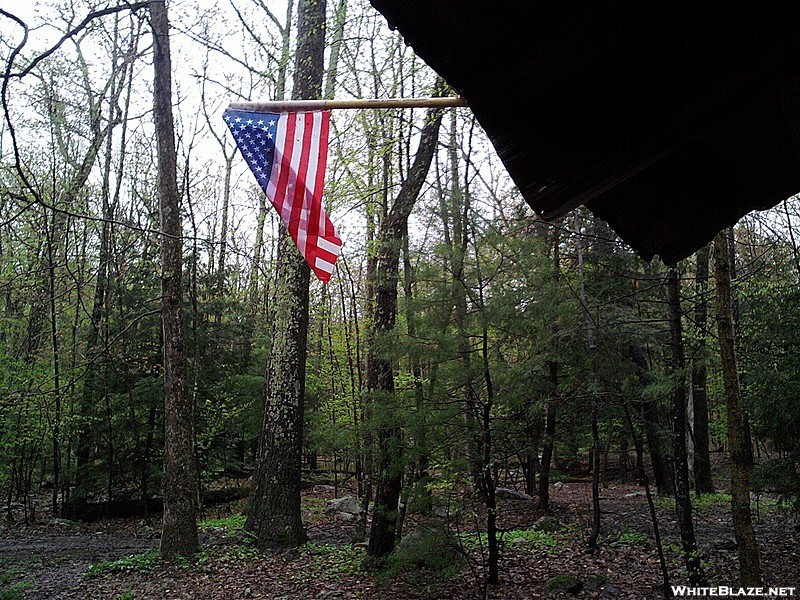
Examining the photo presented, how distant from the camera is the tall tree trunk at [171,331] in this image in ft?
31.0

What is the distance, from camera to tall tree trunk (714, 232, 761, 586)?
5758 mm

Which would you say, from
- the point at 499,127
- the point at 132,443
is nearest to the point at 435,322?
the point at 499,127

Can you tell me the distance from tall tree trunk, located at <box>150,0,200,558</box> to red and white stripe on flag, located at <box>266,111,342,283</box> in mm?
5364

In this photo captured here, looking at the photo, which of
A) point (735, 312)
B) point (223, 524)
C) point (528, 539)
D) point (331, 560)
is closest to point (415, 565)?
point (331, 560)

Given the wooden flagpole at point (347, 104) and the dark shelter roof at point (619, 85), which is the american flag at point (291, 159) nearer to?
the wooden flagpole at point (347, 104)

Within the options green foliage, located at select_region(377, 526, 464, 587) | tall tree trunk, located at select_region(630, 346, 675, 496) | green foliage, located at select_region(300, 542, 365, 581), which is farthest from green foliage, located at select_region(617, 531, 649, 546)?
green foliage, located at select_region(300, 542, 365, 581)

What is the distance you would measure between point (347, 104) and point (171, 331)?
7516 millimetres

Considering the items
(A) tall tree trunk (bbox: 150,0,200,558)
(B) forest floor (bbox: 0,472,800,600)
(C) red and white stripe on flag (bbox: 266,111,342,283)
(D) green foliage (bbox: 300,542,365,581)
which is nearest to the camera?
(C) red and white stripe on flag (bbox: 266,111,342,283)

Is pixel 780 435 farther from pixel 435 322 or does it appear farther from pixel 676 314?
pixel 435 322

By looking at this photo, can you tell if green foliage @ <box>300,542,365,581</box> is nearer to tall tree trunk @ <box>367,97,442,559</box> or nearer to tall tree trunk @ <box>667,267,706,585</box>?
tall tree trunk @ <box>367,97,442,559</box>

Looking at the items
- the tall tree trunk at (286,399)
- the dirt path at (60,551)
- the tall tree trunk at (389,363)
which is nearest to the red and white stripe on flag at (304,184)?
the tall tree trunk at (389,363)

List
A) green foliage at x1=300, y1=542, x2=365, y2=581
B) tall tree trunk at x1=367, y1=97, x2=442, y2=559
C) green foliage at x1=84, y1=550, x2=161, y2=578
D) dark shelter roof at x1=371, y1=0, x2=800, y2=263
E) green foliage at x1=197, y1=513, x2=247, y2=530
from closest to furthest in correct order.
Answer: 1. dark shelter roof at x1=371, y1=0, x2=800, y2=263
2. tall tree trunk at x1=367, y1=97, x2=442, y2=559
3. green foliage at x1=300, y1=542, x2=365, y2=581
4. green foliage at x1=84, y1=550, x2=161, y2=578
5. green foliage at x1=197, y1=513, x2=247, y2=530

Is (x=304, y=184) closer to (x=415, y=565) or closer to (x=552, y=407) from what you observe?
(x=415, y=565)

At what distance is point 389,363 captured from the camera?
8539mm
